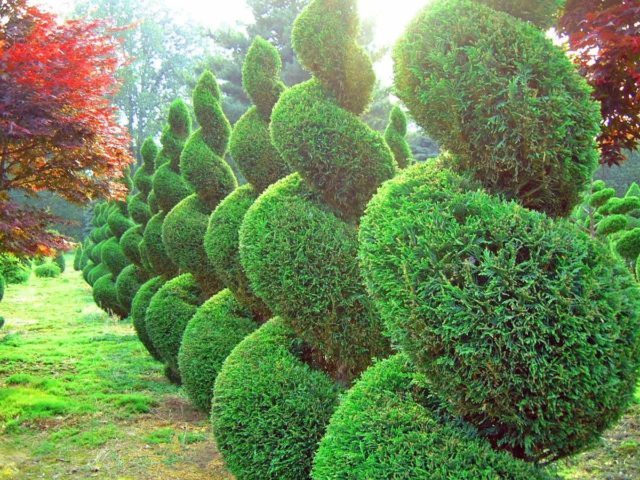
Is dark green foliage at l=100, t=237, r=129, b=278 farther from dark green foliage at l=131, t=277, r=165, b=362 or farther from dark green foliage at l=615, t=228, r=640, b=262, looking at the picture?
dark green foliage at l=615, t=228, r=640, b=262

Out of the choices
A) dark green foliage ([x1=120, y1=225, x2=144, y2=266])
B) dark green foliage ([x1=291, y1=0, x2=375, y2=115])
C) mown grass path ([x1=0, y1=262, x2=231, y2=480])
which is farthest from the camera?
dark green foliage ([x1=120, y1=225, x2=144, y2=266])

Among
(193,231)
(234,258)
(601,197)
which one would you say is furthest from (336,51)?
(601,197)

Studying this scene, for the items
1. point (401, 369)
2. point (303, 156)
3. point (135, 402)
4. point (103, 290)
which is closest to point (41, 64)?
point (303, 156)

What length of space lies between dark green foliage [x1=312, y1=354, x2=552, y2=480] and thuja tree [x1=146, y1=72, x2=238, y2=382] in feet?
15.2

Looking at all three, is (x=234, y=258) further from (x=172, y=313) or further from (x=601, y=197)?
(x=601, y=197)

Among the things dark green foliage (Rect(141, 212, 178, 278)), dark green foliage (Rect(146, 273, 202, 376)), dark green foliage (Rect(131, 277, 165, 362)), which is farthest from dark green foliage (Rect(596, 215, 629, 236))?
dark green foliage (Rect(131, 277, 165, 362))

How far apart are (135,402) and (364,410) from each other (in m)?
5.21

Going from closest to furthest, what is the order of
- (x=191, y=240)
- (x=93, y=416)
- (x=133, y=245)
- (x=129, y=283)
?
(x=93, y=416)
(x=191, y=240)
(x=133, y=245)
(x=129, y=283)

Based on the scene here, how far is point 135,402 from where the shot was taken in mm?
7371

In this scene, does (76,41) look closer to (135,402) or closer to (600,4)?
(135,402)

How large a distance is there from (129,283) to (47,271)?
16681mm

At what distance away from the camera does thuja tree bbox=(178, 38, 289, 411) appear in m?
5.83

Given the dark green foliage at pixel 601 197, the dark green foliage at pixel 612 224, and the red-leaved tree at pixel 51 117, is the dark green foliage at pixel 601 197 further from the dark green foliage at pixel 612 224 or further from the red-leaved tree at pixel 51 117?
the red-leaved tree at pixel 51 117

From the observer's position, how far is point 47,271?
2738 centimetres
